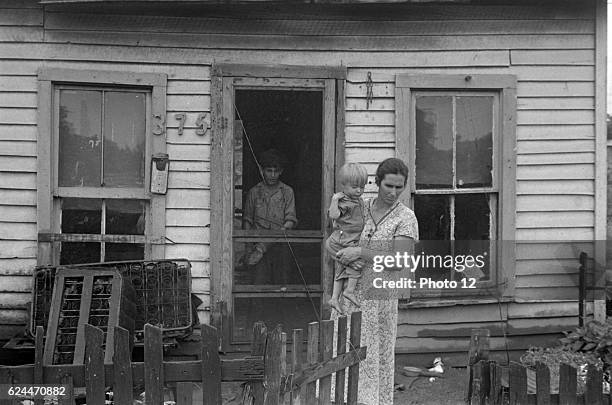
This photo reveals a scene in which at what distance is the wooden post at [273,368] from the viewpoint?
4.32m

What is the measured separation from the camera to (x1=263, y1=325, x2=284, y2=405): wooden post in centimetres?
432

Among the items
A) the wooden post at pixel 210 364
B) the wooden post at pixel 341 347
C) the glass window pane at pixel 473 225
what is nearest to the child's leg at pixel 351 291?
the wooden post at pixel 341 347

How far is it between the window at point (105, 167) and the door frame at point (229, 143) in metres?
0.48

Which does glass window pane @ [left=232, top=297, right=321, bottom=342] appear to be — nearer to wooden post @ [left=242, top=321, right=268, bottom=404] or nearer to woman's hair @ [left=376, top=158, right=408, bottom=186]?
woman's hair @ [left=376, top=158, right=408, bottom=186]

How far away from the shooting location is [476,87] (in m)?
7.58

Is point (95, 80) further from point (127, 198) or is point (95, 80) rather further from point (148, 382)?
point (148, 382)

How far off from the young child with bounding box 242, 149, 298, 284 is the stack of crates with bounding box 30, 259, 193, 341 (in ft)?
2.28

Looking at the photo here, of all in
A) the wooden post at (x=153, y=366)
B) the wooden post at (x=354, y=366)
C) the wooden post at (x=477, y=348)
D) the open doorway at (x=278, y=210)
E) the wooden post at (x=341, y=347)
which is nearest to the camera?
the wooden post at (x=153, y=366)

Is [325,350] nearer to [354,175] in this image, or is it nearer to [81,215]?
[354,175]

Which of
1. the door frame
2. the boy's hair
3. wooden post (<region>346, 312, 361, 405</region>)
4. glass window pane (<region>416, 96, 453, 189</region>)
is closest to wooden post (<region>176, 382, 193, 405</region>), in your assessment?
wooden post (<region>346, 312, 361, 405</region>)

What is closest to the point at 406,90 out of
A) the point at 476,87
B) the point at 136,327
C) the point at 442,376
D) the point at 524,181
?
the point at 476,87

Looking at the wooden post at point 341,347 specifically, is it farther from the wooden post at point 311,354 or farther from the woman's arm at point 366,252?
the woman's arm at point 366,252

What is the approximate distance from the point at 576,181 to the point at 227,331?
11.4 ft

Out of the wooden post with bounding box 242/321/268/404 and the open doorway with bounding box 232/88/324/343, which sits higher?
the open doorway with bounding box 232/88/324/343
